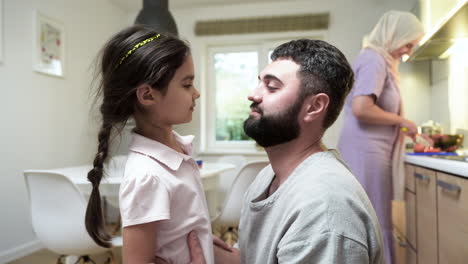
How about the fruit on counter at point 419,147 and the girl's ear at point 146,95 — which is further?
the fruit on counter at point 419,147

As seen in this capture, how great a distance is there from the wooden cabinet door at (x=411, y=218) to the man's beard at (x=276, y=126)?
4.76 ft

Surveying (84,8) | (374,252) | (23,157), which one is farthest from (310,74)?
(84,8)

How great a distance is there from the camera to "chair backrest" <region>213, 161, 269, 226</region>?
231 centimetres

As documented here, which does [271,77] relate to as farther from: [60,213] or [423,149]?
[423,149]

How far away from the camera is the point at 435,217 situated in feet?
5.19

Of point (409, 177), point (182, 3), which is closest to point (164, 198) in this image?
point (409, 177)

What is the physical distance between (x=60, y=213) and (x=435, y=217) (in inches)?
67.6

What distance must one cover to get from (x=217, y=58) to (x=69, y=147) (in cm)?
210

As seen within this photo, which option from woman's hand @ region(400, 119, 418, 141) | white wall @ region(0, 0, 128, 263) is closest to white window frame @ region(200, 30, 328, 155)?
white wall @ region(0, 0, 128, 263)

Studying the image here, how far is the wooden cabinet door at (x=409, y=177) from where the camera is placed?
6.52ft

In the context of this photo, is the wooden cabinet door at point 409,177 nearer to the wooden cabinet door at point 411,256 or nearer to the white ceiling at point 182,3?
the wooden cabinet door at point 411,256

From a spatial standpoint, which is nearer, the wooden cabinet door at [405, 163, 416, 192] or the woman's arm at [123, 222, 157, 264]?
the woman's arm at [123, 222, 157, 264]

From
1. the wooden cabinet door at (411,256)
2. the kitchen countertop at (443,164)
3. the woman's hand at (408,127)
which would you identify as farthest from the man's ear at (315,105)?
the wooden cabinet door at (411,256)

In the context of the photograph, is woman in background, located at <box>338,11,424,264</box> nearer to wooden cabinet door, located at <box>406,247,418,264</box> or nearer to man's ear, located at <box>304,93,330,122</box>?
wooden cabinet door, located at <box>406,247,418,264</box>
